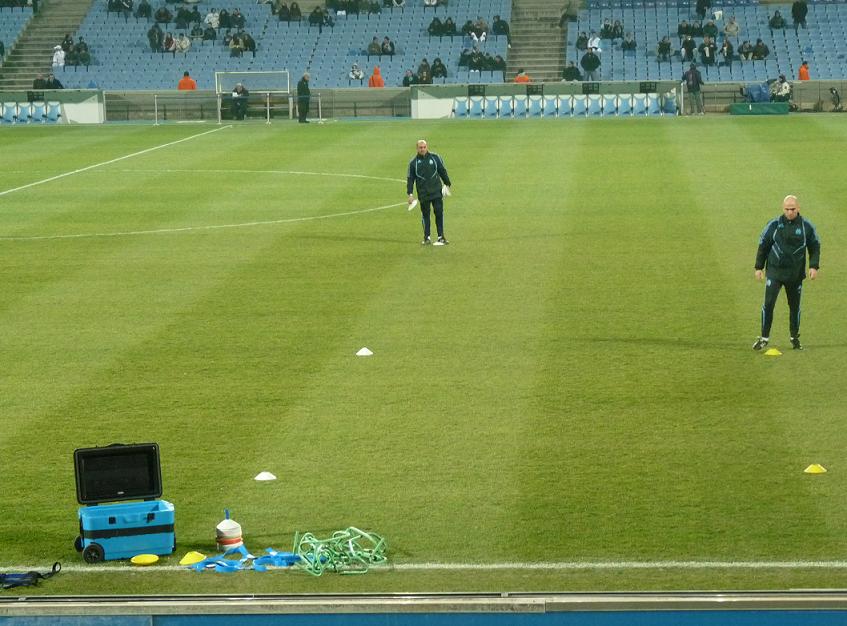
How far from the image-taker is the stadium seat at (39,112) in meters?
58.8

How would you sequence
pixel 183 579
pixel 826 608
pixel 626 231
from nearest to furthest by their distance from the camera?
pixel 826 608 → pixel 183 579 → pixel 626 231

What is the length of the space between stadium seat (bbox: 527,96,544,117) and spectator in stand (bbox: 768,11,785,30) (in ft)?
46.8

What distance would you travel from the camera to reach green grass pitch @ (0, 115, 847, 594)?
39.3 ft

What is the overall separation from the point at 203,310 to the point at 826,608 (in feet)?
48.9

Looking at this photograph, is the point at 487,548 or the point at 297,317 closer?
the point at 487,548

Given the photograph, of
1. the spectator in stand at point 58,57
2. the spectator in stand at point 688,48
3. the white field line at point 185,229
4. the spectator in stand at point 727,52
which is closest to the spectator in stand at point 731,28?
the spectator in stand at point 727,52

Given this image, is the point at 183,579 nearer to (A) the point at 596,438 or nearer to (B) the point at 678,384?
(A) the point at 596,438

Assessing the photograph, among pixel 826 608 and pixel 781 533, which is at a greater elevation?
pixel 826 608

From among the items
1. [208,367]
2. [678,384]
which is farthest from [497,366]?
[208,367]

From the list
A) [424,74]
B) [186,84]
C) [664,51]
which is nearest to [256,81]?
[186,84]

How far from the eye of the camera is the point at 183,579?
36.9 ft

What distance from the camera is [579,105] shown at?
58031mm

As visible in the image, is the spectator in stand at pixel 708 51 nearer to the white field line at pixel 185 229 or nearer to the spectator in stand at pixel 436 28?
the spectator in stand at pixel 436 28

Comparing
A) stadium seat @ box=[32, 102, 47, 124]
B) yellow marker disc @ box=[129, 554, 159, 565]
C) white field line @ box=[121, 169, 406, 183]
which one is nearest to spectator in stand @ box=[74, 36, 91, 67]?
stadium seat @ box=[32, 102, 47, 124]
